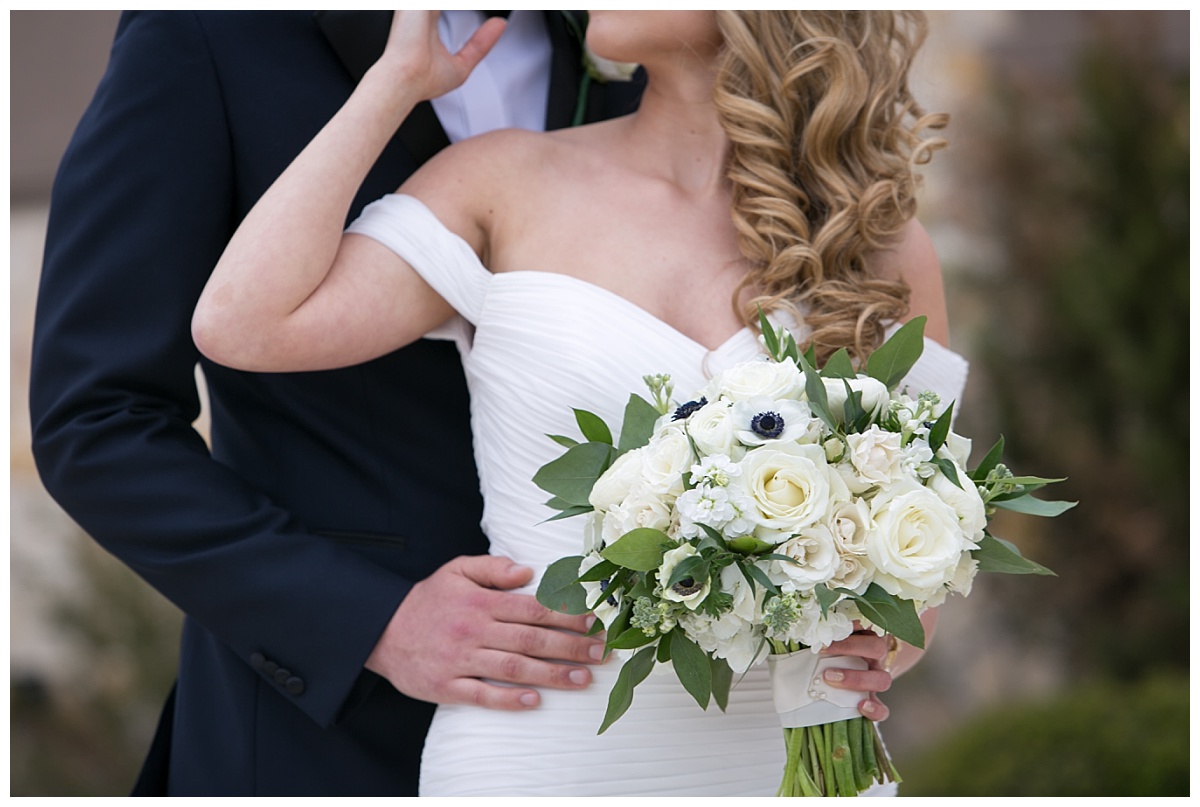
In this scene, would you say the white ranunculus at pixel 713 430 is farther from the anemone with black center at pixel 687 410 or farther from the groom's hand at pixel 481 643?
the groom's hand at pixel 481 643

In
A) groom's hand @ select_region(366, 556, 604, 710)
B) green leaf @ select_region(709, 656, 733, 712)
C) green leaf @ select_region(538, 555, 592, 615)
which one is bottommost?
groom's hand @ select_region(366, 556, 604, 710)

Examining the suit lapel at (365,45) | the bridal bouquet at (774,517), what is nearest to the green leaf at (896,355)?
the bridal bouquet at (774,517)

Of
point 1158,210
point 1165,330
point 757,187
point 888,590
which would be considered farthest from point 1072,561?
point 888,590

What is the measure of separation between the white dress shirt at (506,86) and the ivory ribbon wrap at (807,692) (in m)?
1.36

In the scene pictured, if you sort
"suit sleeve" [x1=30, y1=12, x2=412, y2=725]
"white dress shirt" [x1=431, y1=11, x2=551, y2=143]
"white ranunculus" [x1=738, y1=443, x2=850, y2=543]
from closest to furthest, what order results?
"white ranunculus" [x1=738, y1=443, x2=850, y2=543], "suit sleeve" [x1=30, y1=12, x2=412, y2=725], "white dress shirt" [x1=431, y1=11, x2=551, y2=143]

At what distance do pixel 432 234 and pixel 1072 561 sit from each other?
5101mm

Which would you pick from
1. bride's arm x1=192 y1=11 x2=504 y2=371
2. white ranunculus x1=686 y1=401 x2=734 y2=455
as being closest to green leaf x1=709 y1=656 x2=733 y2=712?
white ranunculus x1=686 y1=401 x2=734 y2=455

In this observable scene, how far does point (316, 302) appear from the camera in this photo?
2.14m

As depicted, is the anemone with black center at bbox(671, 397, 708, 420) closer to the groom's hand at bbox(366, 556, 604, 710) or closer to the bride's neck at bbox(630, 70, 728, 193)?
the groom's hand at bbox(366, 556, 604, 710)

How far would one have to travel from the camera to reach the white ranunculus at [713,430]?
1.70 m

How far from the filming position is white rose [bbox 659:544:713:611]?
165 centimetres

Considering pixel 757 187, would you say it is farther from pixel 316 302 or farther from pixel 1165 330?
pixel 1165 330

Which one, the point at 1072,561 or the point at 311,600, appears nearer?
the point at 311,600

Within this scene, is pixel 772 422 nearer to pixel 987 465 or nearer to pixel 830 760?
pixel 987 465
